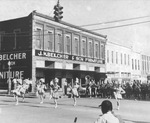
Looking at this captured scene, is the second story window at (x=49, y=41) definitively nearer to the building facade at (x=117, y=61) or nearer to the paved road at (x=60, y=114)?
the building facade at (x=117, y=61)

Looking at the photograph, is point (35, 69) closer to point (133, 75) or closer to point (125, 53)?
point (125, 53)

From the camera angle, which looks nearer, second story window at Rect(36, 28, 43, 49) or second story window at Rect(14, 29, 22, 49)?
second story window at Rect(36, 28, 43, 49)

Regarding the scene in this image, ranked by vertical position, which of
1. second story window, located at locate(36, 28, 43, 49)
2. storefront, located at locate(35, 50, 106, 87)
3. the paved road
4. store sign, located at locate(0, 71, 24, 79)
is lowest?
the paved road

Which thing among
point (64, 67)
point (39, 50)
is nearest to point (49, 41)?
point (39, 50)

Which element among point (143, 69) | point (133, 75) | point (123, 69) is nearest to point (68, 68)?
point (123, 69)

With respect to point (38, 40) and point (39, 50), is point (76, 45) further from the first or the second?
point (39, 50)

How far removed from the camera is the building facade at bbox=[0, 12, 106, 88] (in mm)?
29719

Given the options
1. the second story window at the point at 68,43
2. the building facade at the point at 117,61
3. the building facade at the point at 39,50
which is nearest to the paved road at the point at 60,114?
the building facade at the point at 39,50

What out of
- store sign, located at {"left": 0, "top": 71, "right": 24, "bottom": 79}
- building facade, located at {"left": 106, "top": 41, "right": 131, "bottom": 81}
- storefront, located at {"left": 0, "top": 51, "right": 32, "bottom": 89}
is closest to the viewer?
storefront, located at {"left": 0, "top": 51, "right": 32, "bottom": 89}

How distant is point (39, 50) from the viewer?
30.1 metres

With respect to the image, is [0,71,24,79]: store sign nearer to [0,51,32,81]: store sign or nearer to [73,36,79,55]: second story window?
[0,51,32,81]: store sign

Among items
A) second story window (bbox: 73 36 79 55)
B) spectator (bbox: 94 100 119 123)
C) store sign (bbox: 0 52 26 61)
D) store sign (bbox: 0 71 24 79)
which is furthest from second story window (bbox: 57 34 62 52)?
spectator (bbox: 94 100 119 123)

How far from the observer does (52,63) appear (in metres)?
32.6

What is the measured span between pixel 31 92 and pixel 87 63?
571 inches
